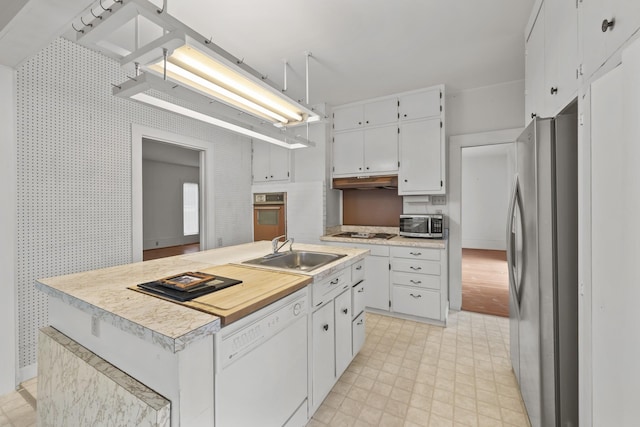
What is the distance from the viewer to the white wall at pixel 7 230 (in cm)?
192

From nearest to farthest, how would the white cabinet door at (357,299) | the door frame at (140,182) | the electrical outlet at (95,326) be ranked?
the electrical outlet at (95,326), the white cabinet door at (357,299), the door frame at (140,182)

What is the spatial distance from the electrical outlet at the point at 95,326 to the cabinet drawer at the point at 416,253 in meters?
2.75

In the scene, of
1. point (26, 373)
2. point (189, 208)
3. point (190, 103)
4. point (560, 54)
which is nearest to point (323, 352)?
point (190, 103)

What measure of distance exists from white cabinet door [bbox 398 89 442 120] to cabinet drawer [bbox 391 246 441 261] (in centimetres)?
162

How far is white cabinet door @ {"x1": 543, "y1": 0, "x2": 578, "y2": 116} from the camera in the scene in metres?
1.28

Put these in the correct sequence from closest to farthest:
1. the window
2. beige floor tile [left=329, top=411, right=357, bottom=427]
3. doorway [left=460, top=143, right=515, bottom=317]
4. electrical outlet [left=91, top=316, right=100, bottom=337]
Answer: electrical outlet [left=91, top=316, right=100, bottom=337] < beige floor tile [left=329, top=411, right=357, bottom=427] < doorway [left=460, top=143, right=515, bottom=317] < the window

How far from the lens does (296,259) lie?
7.81 feet

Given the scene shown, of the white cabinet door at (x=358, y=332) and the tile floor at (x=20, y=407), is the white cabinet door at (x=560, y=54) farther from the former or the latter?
the tile floor at (x=20, y=407)

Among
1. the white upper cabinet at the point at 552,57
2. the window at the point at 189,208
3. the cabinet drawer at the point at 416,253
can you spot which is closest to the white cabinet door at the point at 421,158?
the cabinet drawer at the point at 416,253

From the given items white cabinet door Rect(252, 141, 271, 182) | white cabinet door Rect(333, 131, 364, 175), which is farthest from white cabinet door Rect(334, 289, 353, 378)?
white cabinet door Rect(252, 141, 271, 182)

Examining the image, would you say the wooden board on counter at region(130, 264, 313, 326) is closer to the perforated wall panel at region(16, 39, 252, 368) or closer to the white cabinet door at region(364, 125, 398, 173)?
the perforated wall panel at region(16, 39, 252, 368)

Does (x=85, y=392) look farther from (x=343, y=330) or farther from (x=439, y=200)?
(x=439, y=200)

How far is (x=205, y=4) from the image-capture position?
6.34 ft

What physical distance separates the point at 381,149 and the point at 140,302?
3145 millimetres
